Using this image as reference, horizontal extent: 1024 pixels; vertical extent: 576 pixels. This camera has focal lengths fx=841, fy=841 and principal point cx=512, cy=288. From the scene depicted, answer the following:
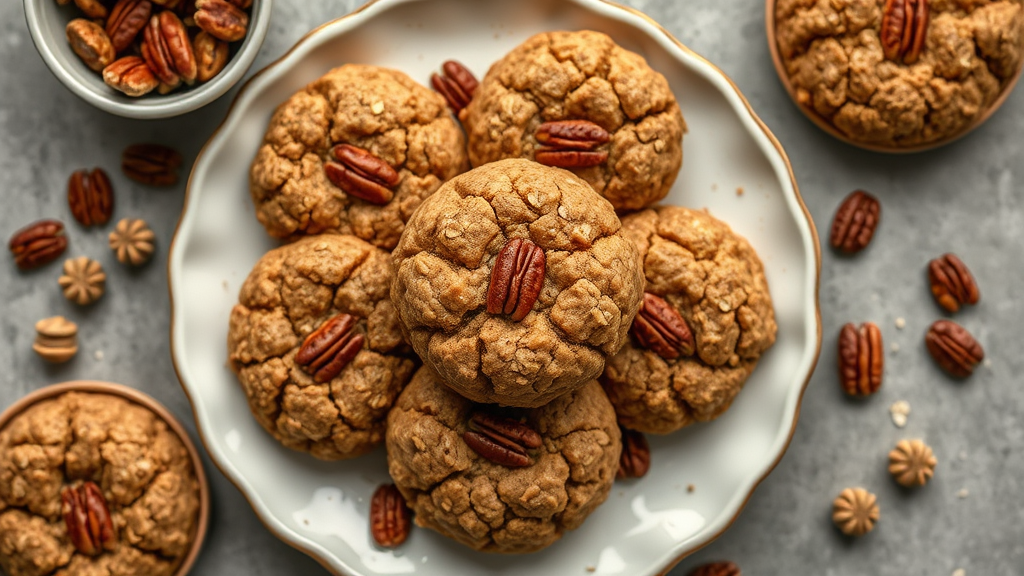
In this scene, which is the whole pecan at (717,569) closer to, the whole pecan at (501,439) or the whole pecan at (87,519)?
the whole pecan at (501,439)

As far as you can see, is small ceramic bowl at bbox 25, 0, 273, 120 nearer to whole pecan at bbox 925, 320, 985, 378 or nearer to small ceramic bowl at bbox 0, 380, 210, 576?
small ceramic bowl at bbox 0, 380, 210, 576

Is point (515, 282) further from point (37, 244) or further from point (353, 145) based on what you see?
point (37, 244)

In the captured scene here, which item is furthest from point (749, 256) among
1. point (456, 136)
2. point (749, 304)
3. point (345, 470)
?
point (345, 470)

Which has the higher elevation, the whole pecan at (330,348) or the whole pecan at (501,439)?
the whole pecan at (330,348)

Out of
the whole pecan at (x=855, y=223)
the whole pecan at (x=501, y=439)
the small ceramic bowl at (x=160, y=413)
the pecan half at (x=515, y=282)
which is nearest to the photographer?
the pecan half at (x=515, y=282)

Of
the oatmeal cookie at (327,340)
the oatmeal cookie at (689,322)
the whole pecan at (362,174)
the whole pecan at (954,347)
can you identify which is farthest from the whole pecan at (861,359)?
the whole pecan at (362,174)

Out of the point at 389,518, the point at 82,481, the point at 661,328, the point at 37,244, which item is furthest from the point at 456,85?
the point at 82,481

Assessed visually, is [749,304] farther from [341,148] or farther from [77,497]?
[77,497]

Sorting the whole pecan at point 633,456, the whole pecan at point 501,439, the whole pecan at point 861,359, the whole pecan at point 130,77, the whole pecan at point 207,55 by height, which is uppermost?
the whole pecan at point 207,55
